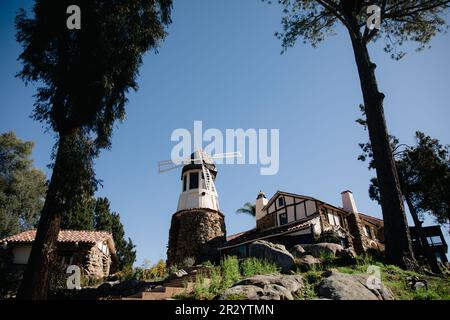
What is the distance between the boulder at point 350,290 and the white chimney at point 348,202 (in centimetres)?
2271

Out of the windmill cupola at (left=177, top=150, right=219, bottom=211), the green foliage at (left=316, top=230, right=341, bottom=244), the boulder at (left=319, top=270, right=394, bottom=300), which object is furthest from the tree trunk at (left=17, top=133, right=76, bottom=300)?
the green foliage at (left=316, top=230, right=341, bottom=244)

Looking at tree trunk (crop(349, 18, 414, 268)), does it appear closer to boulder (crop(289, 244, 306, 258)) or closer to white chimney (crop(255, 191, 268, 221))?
boulder (crop(289, 244, 306, 258))

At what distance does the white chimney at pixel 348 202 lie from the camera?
2789 centimetres

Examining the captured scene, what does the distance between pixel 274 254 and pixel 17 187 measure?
2872 cm

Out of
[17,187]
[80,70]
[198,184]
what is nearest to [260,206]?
[198,184]

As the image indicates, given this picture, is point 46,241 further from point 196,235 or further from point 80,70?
point 196,235

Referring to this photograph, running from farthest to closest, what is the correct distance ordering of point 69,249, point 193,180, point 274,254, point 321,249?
point 193,180, point 69,249, point 321,249, point 274,254

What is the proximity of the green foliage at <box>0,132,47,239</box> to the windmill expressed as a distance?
1378cm

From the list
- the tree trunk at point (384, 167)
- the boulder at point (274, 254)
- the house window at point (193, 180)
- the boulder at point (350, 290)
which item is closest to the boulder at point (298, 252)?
the boulder at point (274, 254)

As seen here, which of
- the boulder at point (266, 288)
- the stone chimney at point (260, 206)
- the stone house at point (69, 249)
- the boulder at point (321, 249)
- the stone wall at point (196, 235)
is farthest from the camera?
the stone chimney at point (260, 206)

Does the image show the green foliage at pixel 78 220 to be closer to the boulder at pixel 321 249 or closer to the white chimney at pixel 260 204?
the white chimney at pixel 260 204

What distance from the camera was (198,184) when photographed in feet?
86.7

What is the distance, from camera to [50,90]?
34.5 ft
